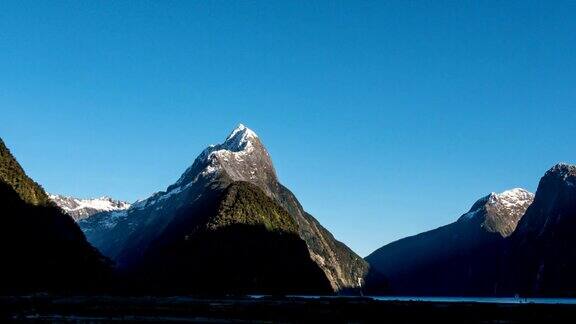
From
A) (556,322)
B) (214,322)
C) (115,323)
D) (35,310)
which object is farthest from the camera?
(35,310)

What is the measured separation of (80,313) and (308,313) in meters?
43.5

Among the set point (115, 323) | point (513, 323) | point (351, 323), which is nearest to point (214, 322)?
point (115, 323)

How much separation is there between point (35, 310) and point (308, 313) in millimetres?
51855

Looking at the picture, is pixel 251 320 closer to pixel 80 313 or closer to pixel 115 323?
pixel 115 323

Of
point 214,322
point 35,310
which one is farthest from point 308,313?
point 35,310

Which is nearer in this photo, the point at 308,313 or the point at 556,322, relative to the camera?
the point at 556,322

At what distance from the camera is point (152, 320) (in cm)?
10331

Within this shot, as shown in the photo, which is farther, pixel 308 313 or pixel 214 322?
pixel 308 313

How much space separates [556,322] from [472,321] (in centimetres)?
1398

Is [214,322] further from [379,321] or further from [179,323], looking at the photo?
[379,321]

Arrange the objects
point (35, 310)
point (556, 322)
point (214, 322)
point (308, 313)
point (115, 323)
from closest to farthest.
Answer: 1. point (115, 323)
2. point (214, 322)
3. point (556, 322)
4. point (35, 310)
5. point (308, 313)

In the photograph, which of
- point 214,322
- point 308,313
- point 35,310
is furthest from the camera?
point 308,313

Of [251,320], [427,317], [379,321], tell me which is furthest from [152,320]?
[427,317]

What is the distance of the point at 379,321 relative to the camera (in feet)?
366
